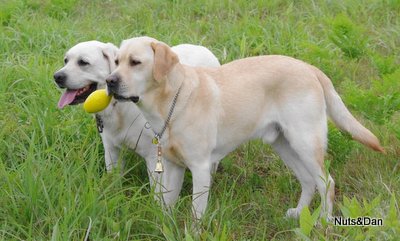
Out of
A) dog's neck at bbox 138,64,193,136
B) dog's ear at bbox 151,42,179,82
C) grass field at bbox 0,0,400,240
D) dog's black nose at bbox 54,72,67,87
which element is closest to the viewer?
grass field at bbox 0,0,400,240

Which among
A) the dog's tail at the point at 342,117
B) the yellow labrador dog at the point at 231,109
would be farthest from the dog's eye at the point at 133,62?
the dog's tail at the point at 342,117

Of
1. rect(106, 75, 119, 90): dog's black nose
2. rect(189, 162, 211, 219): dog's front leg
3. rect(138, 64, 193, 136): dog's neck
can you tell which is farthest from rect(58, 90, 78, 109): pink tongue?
rect(189, 162, 211, 219): dog's front leg

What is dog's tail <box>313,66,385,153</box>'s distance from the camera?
4270mm

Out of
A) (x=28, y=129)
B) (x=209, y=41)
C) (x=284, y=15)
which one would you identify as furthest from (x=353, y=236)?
(x=284, y=15)

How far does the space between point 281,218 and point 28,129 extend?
202 cm

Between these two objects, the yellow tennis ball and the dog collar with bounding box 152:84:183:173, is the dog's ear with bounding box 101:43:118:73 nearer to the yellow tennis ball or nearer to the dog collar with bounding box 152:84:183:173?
the yellow tennis ball

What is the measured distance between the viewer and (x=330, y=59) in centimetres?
576

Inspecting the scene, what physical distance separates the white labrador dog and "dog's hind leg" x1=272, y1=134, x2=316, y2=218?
0.91 m

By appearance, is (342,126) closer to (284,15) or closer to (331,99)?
(331,99)

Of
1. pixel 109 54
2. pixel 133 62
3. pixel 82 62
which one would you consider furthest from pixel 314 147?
pixel 82 62

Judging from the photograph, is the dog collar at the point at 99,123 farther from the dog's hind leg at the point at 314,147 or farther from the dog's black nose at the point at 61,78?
the dog's hind leg at the point at 314,147

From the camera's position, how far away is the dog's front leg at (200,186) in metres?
3.98

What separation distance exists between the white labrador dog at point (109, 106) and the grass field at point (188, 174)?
6.5 inches

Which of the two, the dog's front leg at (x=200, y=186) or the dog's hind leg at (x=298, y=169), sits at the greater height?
the dog's front leg at (x=200, y=186)
